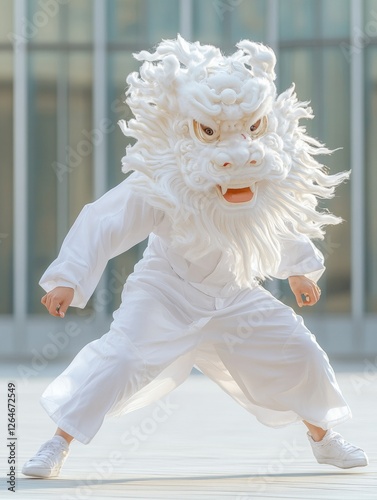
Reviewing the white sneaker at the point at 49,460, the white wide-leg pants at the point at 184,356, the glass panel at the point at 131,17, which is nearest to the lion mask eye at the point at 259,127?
the white wide-leg pants at the point at 184,356

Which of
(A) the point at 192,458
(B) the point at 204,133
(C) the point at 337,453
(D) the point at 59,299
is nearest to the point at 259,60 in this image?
(B) the point at 204,133

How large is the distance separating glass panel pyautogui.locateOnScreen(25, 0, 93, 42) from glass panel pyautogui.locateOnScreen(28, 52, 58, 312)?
302 millimetres

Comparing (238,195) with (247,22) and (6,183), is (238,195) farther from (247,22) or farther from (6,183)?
(6,183)

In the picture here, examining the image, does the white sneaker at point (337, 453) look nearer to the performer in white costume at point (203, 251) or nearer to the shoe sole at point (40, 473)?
the performer in white costume at point (203, 251)

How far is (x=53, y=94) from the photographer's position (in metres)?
20.5

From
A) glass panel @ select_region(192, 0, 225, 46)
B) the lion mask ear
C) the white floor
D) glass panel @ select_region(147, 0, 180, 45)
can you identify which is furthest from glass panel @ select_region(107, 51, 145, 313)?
the lion mask ear

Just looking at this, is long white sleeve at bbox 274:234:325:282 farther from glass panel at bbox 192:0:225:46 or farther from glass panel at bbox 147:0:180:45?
glass panel at bbox 147:0:180:45

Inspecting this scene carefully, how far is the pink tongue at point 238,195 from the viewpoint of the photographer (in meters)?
5.89

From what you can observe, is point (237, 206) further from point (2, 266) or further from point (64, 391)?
point (2, 266)

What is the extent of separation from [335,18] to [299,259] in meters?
14.0

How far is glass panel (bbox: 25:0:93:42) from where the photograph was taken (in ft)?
67.0

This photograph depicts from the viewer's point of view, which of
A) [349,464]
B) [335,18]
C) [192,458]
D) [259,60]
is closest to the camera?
[259,60]

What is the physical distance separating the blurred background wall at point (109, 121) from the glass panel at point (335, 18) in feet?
0.05

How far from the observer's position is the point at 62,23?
20.6 meters
